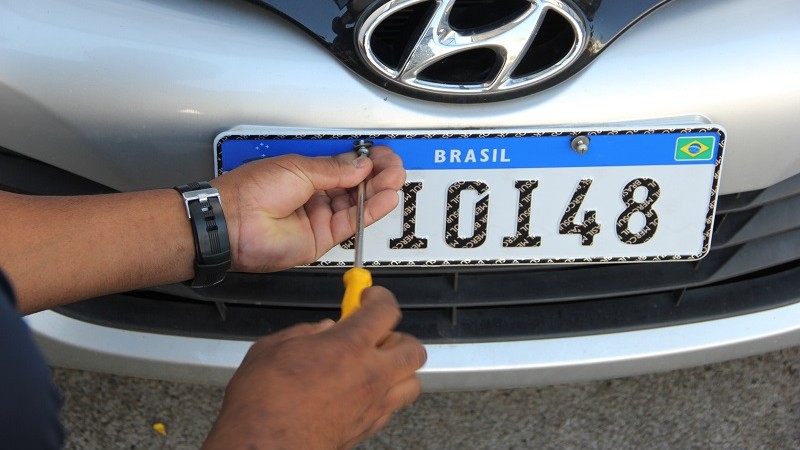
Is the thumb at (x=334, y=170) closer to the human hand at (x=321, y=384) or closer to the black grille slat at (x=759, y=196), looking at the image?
the human hand at (x=321, y=384)

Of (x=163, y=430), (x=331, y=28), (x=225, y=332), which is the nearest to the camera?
(x=331, y=28)

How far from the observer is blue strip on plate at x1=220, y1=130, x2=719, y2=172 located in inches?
52.1

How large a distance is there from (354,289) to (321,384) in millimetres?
159

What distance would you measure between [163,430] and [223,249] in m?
0.74

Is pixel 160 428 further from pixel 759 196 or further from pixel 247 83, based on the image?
pixel 759 196

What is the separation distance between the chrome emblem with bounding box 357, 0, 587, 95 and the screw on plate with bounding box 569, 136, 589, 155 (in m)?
0.11

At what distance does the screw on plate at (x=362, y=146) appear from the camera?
132 cm

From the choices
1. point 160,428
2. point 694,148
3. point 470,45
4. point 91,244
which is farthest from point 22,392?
point 160,428

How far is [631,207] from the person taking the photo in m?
1.41

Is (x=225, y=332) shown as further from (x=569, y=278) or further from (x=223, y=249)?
(x=569, y=278)

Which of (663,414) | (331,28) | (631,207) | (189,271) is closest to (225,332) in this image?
(189,271)

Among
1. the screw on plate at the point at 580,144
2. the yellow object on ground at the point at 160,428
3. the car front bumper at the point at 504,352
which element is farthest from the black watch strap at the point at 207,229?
the yellow object on ground at the point at 160,428

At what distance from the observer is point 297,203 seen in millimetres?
1344

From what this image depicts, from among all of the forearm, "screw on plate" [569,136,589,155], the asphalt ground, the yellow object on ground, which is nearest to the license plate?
"screw on plate" [569,136,589,155]
